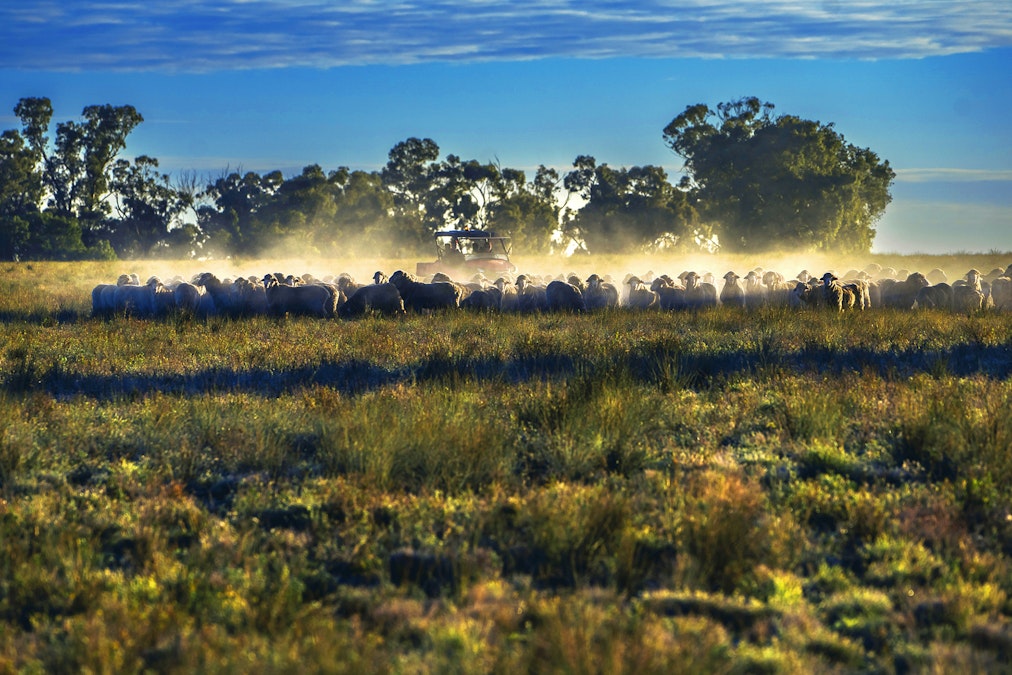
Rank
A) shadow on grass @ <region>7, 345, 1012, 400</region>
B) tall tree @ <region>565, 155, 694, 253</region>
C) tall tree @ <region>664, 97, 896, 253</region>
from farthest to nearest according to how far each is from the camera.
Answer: tall tree @ <region>565, 155, 694, 253</region>
tall tree @ <region>664, 97, 896, 253</region>
shadow on grass @ <region>7, 345, 1012, 400</region>

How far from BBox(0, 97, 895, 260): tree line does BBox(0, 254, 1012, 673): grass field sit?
5085 centimetres

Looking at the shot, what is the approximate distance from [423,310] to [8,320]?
7.73m

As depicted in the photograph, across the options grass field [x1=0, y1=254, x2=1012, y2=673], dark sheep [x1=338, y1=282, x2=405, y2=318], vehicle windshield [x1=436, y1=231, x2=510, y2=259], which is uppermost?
vehicle windshield [x1=436, y1=231, x2=510, y2=259]

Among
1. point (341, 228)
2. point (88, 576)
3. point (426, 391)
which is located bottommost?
point (88, 576)

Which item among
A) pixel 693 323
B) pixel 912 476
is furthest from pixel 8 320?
pixel 912 476

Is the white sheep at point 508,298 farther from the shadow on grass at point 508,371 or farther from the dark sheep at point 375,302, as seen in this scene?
the shadow on grass at point 508,371

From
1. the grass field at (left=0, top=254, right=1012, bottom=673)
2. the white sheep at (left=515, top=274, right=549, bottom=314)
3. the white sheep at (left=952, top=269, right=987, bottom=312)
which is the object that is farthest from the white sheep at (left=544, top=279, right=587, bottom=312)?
the grass field at (left=0, top=254, right=1012, bottom=673)

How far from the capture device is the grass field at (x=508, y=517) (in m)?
4.77

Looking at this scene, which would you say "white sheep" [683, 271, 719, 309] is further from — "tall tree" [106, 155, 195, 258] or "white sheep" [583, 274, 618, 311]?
"tall tree" [106, 155, 195, 258]

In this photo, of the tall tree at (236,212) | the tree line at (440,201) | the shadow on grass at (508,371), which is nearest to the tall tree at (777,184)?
the tree line at (440,201)

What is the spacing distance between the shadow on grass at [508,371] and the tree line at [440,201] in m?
49.2

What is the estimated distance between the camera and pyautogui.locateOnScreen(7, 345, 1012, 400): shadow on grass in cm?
1112

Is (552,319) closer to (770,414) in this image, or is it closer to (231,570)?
(770,414)

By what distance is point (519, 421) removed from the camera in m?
9.14
